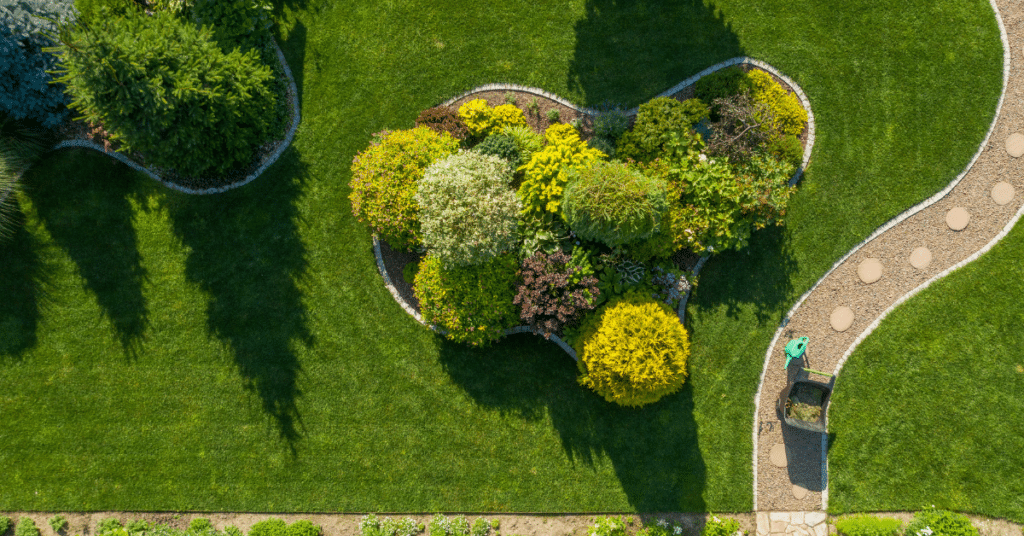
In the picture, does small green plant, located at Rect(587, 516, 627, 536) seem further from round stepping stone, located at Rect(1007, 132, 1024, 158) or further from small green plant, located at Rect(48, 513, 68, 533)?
round stepping stone, located at Rect(1007, 132, 1024, 158)

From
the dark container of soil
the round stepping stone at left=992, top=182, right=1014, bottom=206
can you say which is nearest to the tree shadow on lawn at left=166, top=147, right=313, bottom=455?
the dark container of soil

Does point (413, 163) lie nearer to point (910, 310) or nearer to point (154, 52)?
point (154, 52)

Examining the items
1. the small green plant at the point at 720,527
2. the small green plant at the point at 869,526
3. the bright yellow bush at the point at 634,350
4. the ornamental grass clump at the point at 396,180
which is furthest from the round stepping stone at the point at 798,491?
the ornamental grass clump at the point at 396,180

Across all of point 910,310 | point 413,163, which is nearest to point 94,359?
point 413,163

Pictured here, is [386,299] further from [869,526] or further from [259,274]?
[869,526]

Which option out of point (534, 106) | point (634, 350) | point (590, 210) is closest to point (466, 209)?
point (590, 210)

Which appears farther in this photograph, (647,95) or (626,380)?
(647,95)

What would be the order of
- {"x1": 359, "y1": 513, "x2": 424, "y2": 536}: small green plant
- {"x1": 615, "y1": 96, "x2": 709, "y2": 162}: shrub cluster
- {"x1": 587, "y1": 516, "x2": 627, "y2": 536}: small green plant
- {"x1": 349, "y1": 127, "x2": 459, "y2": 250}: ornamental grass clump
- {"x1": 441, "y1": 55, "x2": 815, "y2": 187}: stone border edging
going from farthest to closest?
1. {"x1": 441, "y1": 55, "x2": 815, "y2": 187}: stone border edging
2. {"x1": 359, "y1": 513, "x2": 424, "y2": 536}: small green plant
3. {"x1": 587, "y1": 516, "x2": 627, "y2": 536}: small green plant
4. {"x1": 615, "y1": 96, "x2": 709, "y2": 162}: shrub cluster
5. {"x1": 349, "y1": 127, "x2": 459, "y2": 250}: ornamental grass clump
